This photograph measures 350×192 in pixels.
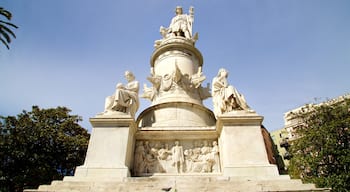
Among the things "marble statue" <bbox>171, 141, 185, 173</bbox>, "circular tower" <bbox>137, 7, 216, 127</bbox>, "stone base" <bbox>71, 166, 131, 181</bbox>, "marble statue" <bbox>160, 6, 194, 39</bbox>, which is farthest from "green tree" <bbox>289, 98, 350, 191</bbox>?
"stone base" <bbox>71, 166, 131, 181</bbox>

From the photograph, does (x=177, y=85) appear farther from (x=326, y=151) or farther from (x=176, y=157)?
(x=326, y=151)

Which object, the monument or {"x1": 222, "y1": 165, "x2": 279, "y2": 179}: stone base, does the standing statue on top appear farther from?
{"x1": 222, "y1": 165, "x2": 279, "y2": 179}: stone base

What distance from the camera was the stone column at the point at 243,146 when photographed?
7.13 meters

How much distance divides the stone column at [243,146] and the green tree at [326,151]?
10.4 m

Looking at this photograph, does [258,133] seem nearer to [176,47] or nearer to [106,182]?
[106,182]

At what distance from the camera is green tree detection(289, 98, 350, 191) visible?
1502 cm

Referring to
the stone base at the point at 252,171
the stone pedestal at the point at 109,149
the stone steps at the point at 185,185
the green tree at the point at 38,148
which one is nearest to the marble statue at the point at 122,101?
the stone pedestal at the point at 109,149

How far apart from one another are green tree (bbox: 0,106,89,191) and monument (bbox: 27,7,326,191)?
12.0 m

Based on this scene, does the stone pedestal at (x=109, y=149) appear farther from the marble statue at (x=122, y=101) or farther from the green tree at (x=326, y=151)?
the green tree at (x=326, y=151)

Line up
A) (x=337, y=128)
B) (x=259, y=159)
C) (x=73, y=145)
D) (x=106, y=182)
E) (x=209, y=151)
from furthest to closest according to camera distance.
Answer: (x=73, y=145)
(x=337, y=128)
(x=209, y=151)
(x=259, y=159)
(x=106, y=182)

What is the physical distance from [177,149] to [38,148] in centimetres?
1524

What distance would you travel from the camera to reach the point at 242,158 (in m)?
7.43

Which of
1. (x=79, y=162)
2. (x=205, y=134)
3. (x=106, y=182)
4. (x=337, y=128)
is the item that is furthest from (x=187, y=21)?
(x=79, y=162)

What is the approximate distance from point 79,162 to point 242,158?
16.7 m
